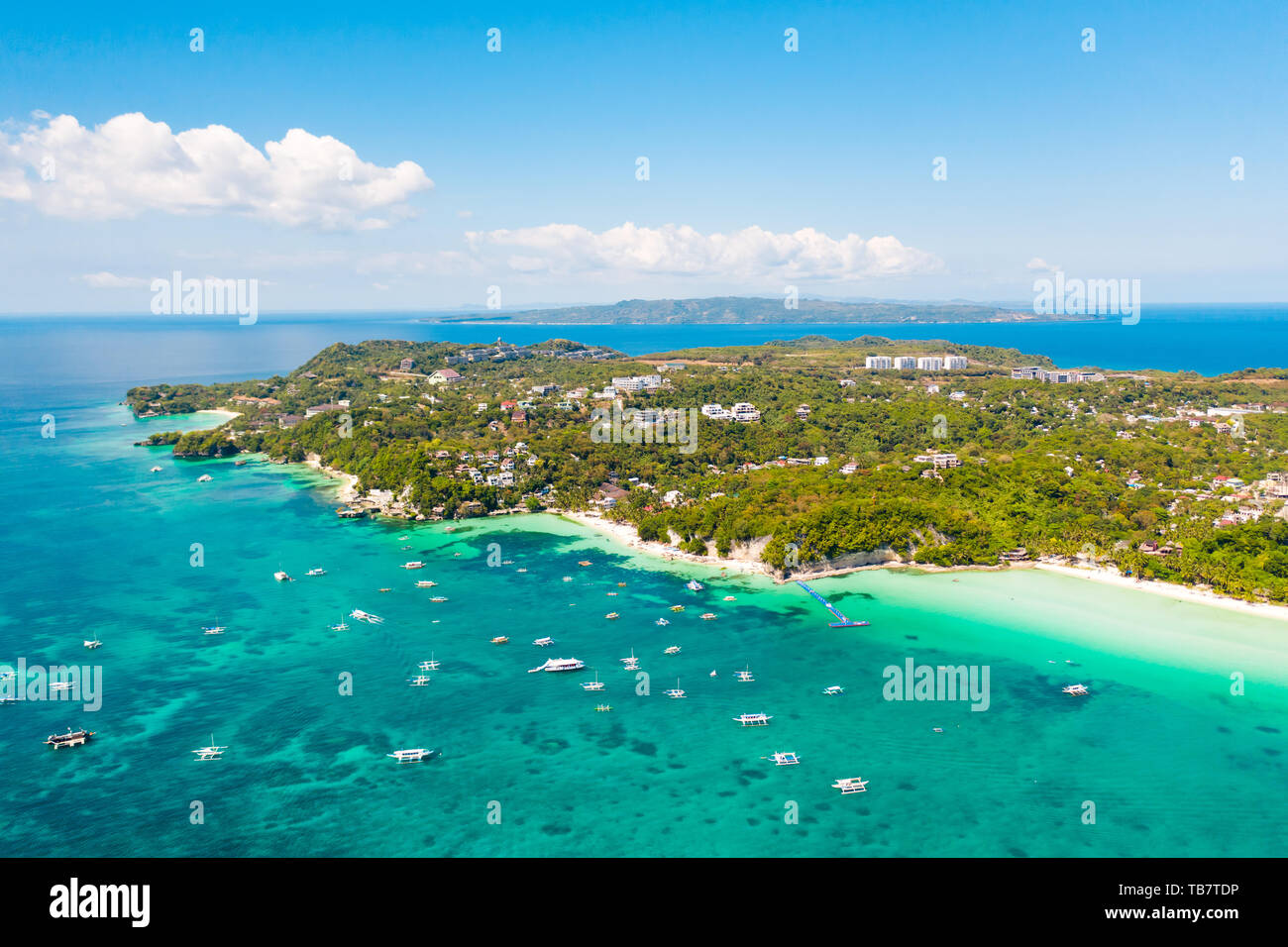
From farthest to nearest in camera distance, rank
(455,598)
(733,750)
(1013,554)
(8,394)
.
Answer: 1. (8,394)
2. (1013,554)
3. (455,598)
4. (733,750)

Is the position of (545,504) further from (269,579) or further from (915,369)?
(915,369)

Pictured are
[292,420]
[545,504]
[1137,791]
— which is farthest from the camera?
[292,420]

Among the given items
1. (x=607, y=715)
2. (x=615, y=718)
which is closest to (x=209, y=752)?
(x=607, y=715)

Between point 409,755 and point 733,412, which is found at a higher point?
point 733,412

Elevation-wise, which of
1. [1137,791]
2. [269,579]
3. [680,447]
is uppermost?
[680,447]

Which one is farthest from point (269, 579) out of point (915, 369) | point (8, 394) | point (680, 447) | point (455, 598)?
point (8, 394)

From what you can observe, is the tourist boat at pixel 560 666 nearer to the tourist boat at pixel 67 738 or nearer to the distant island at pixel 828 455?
the distant island at pixel 828 455

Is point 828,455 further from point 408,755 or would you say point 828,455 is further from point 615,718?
point 408,755
